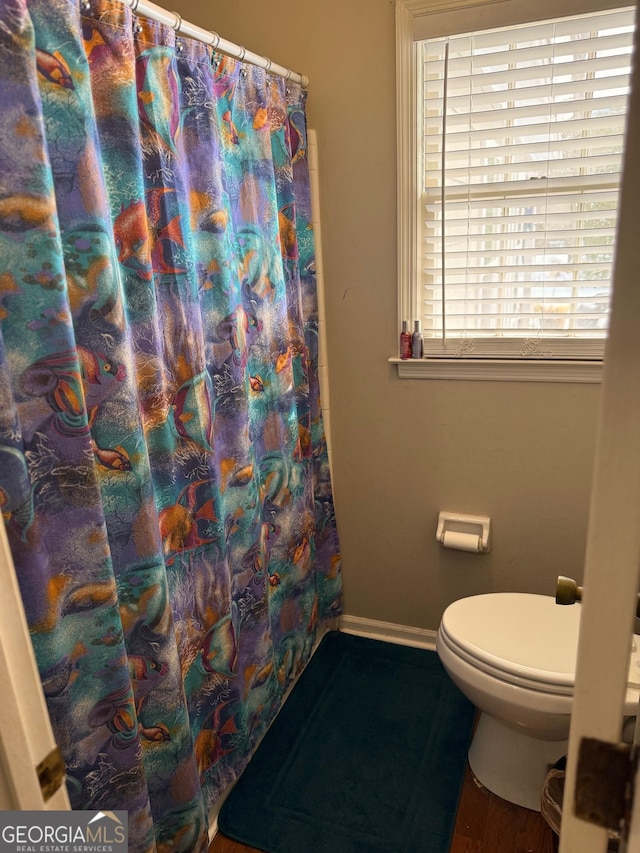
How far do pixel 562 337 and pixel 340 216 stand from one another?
81 centimetres

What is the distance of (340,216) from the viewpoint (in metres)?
2.04

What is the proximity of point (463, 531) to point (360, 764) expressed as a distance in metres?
0.80

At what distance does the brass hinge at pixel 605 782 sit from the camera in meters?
0.54

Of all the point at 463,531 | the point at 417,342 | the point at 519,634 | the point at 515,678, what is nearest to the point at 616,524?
the point at 515,678

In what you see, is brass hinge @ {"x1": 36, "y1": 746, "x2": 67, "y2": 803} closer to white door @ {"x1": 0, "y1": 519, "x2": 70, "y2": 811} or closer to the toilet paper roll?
white door @ {"x1": 0, "y1": 519, "x2": 70, "y2": 811}

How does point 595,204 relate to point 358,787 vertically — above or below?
above

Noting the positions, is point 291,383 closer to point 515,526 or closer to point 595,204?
point 515,526

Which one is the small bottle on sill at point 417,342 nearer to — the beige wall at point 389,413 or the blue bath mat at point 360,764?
the beige wall at point 389,413

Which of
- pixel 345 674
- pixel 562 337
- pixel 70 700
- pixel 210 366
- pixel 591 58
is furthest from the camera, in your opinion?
pixel 345 674

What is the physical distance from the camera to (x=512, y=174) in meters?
1.82

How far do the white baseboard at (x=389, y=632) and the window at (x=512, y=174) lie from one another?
1.06m

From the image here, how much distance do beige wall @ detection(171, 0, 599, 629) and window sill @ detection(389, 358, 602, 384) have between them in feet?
0.10

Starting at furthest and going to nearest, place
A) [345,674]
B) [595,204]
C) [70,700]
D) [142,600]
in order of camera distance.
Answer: [345,674], [595,204], [142,600], [70,700]

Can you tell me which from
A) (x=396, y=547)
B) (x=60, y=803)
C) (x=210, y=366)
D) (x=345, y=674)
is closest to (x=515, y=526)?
(x=396, y=547)
